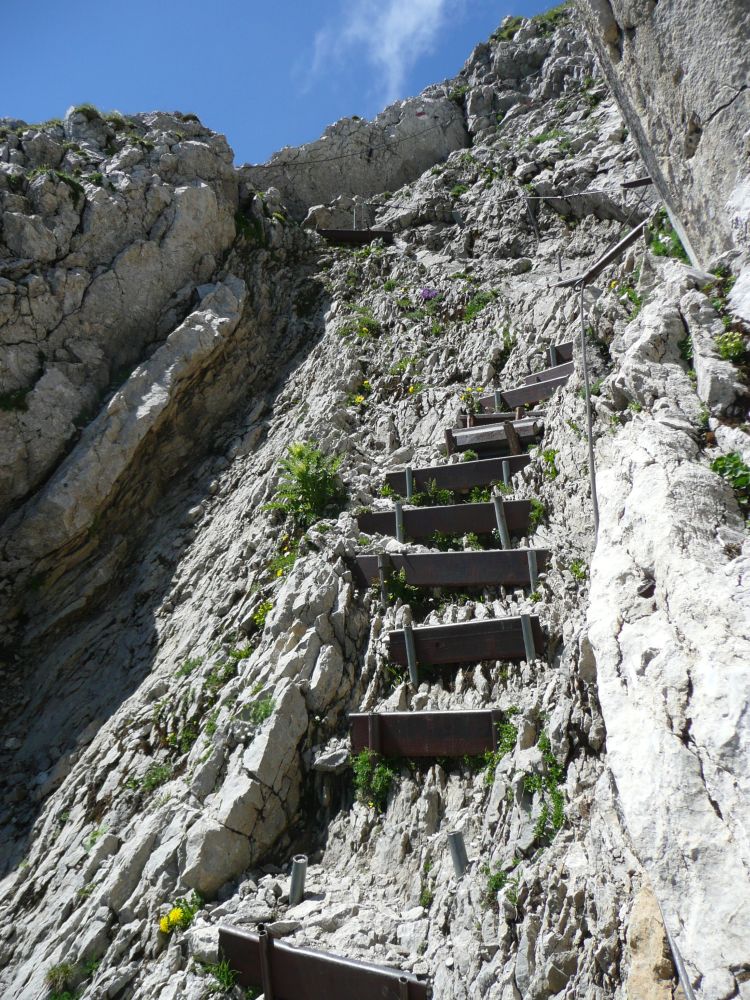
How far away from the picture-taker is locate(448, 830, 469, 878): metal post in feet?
19.2

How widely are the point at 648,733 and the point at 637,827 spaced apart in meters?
0.55

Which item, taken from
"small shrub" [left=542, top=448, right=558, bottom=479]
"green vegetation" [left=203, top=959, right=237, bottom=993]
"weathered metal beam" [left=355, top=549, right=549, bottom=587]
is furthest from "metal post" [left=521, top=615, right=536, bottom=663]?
"green vegetation" [left=203, top=959, right=237, bottom=993]

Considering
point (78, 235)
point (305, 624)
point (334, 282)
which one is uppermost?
point (334, 282)

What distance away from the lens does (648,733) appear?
4203mm

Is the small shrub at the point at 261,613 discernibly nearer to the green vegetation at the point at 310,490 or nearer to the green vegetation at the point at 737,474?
the green vegetation at the point at 310,490

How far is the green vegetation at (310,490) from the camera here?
1144cm

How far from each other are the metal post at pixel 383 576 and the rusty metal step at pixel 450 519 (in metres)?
0.81

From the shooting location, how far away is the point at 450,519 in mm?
9656

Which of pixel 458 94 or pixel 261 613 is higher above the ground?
pixel 458 94

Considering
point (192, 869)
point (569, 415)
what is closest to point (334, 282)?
point (569, 415)

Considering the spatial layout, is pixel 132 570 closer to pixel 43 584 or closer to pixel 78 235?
pixel 43 584

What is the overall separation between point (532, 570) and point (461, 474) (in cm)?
265

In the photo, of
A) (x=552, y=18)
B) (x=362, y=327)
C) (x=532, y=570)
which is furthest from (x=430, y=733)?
(x=552, y=18)

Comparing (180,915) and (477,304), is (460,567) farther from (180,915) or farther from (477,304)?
(477,304)
